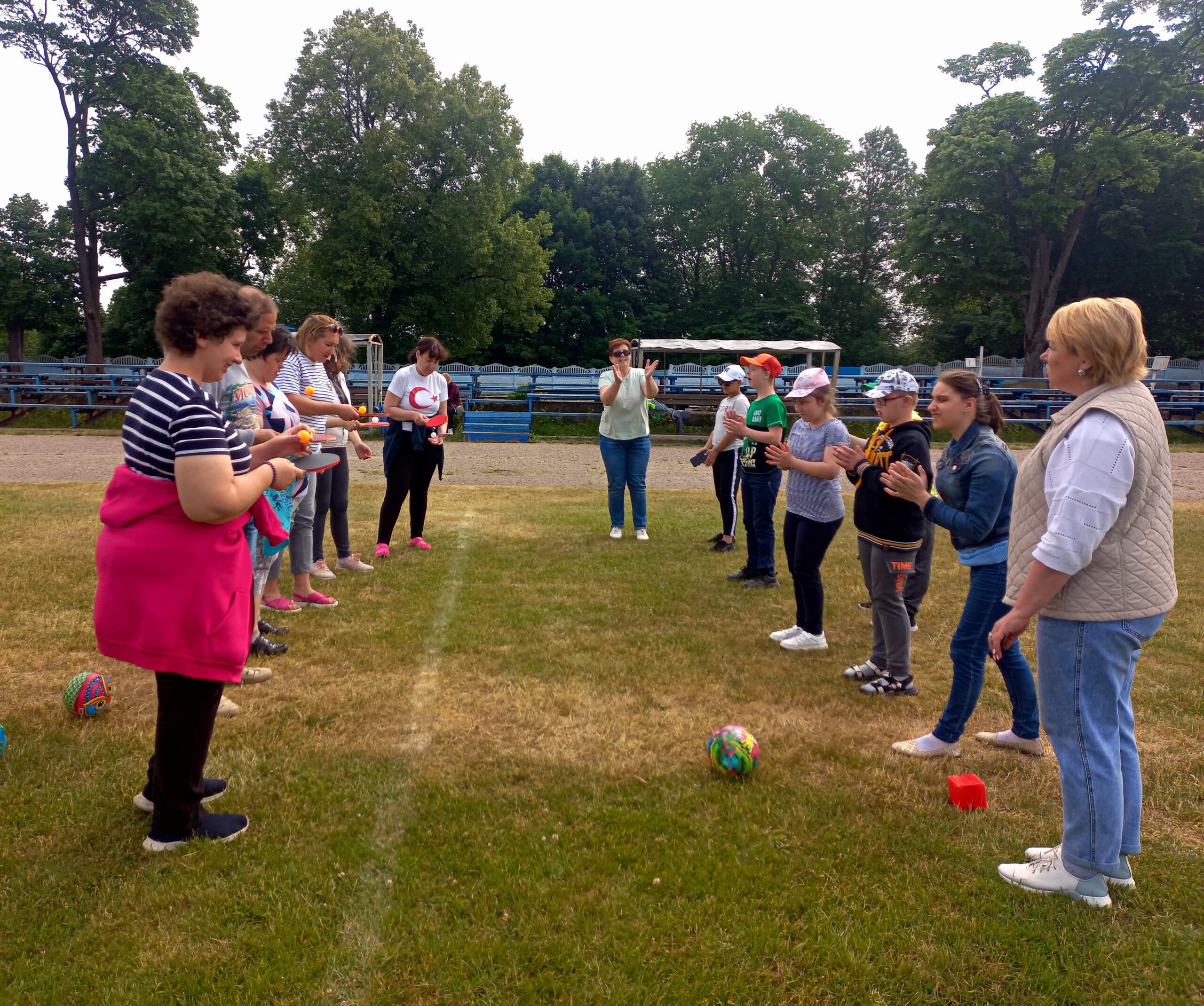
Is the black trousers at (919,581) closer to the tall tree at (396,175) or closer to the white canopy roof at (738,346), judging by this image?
the white canopy roof at (738,346)

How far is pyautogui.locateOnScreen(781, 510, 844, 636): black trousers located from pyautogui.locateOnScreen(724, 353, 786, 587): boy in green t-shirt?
1.41m

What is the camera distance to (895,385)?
177 inches

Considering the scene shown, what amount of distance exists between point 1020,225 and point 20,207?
144 ft

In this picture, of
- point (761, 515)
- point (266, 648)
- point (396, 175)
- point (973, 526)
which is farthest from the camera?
point (396, 175)

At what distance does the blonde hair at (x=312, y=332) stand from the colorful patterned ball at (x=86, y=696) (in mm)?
2825

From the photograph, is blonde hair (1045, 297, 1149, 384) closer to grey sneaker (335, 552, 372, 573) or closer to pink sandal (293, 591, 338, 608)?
pink sandal (293, 591, 338, 608)

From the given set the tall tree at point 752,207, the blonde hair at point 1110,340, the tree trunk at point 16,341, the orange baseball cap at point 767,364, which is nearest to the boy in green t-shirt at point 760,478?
the orange baseball cap at point 767,364

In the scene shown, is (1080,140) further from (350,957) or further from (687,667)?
(350,957)

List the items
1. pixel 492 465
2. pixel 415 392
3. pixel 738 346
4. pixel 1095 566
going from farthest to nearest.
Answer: pixel 738 346, pixel 492 465, pixel 415 392, pixel 1095 566

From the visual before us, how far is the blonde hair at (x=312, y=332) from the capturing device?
6.05m

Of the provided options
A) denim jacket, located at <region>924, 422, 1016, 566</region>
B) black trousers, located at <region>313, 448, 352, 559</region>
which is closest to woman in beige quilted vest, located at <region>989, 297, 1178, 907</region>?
denim jacket, located at <region>924, 422, 1016, 566</region>

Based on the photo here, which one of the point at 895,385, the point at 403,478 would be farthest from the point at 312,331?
the point at 895,385

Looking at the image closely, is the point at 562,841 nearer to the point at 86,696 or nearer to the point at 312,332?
the point at 86,696

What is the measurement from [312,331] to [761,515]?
4.08 m
